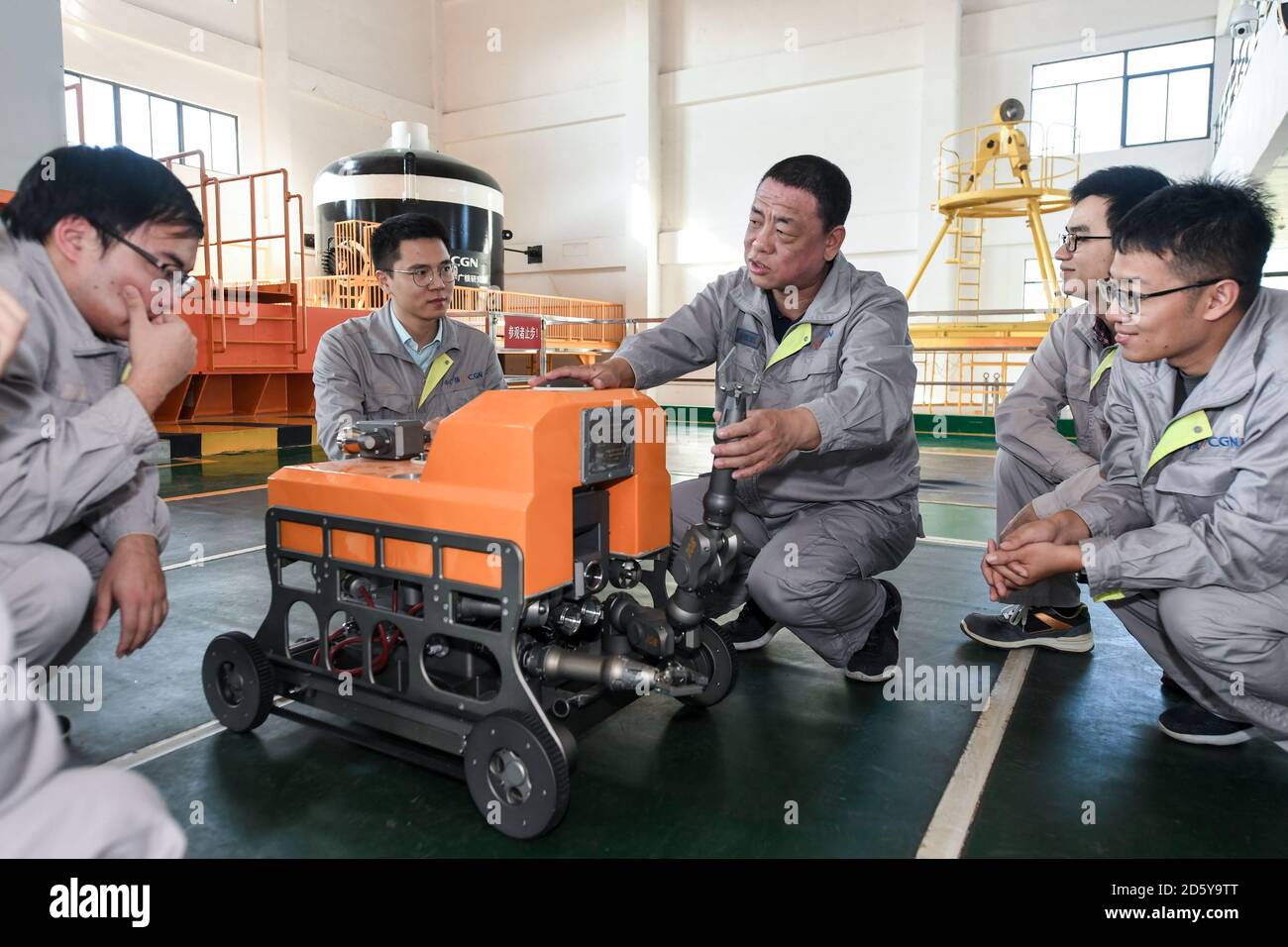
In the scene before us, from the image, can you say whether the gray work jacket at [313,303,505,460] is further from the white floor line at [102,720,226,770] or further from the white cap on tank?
the white cap on tank

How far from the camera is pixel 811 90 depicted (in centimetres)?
1260

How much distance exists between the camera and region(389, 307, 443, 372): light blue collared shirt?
2.84m

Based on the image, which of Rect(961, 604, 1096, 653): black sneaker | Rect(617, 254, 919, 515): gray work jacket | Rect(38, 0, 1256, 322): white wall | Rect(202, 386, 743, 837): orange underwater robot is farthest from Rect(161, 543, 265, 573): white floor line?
Rect(38, 0, 1256, 322): white wall

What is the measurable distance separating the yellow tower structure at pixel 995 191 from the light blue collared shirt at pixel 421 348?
731 centimetres

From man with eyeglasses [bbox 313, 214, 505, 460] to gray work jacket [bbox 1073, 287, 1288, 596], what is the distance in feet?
6.68

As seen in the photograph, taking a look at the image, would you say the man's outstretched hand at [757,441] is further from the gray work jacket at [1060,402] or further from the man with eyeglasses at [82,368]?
the gray work jacket at [1060,402]

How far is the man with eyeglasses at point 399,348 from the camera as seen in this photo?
2.65 m

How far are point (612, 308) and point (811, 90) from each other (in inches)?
181

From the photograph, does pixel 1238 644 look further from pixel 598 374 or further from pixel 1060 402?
pixel 598 374

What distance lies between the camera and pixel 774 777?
163 centimetres

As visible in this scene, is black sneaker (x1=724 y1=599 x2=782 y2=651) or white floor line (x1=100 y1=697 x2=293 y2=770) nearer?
white floor line (x1=100 y1=697 x2=293 y2=770)

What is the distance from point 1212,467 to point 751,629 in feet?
3.94

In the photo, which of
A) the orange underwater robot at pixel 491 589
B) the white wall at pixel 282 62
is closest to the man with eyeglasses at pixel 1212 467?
the orange underwater robot at pixel 491 589
